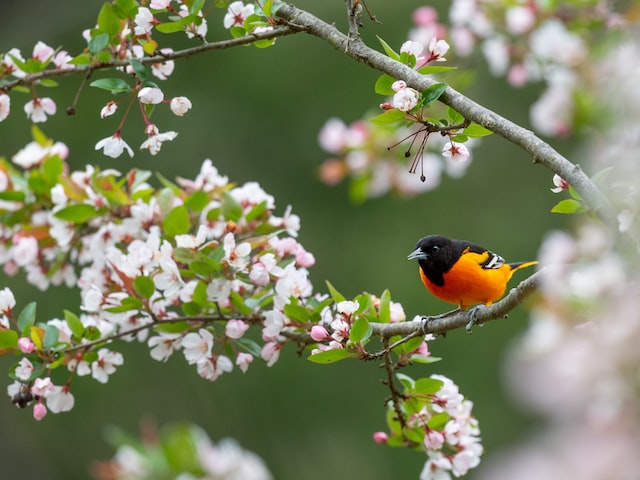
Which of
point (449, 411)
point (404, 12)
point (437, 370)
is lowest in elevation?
point (449, 411)

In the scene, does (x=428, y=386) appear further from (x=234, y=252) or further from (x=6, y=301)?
(x=6, y=301)

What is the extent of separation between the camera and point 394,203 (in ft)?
27.6

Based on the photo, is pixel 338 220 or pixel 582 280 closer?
pixel 582 280

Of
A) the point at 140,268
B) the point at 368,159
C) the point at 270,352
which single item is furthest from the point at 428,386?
the point at 368,159

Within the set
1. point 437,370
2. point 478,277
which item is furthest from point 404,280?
point 478,277

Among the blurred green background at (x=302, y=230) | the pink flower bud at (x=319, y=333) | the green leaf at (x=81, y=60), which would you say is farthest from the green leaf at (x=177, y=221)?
the blurred green background at (x=302, y=230)

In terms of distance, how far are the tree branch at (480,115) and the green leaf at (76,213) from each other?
77 cm

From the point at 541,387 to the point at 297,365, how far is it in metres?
7.48

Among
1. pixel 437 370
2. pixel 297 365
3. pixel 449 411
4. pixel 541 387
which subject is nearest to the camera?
pixel 541 387

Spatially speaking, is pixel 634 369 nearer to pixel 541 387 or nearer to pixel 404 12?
pixel 541 387

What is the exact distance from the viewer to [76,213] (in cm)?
237

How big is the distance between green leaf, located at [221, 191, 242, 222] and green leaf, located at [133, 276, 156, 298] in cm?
34

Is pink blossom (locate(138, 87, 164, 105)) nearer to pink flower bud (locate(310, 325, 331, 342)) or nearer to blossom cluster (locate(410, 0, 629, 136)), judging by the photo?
pink flower bud (locate(310, 325, 331, 342))

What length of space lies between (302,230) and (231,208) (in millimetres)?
5778
